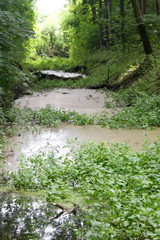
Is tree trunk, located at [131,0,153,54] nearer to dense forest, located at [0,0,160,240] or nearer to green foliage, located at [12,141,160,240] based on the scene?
dense forest, located at [0,0,160,240]

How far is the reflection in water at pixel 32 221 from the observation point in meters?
3.90

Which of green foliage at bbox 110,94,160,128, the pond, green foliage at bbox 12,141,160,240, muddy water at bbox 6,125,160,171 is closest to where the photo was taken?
green foliage at bbox 12,141,160,240

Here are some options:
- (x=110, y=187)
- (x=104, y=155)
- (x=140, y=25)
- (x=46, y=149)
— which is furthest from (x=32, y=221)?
(x=140, y=25)

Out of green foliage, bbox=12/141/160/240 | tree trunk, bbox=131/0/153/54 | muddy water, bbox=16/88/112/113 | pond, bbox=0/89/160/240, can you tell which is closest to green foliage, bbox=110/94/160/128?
pond, bbox=0/89/160/240

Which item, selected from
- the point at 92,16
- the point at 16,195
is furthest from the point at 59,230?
the point at 92,16

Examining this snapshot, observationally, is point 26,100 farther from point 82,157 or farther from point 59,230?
point 59,230

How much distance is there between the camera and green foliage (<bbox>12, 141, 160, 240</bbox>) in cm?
379

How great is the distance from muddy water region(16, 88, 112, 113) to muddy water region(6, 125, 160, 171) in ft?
12.2

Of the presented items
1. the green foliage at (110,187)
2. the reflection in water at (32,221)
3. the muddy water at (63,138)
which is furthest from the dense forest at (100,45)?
the reflection in water at (32,221)

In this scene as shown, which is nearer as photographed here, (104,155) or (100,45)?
(104,155)

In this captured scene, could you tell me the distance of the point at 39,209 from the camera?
4602mm

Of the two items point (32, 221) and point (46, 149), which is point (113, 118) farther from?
point (32, 221)

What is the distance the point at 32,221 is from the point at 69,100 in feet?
44.3

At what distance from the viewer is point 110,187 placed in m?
4.79
